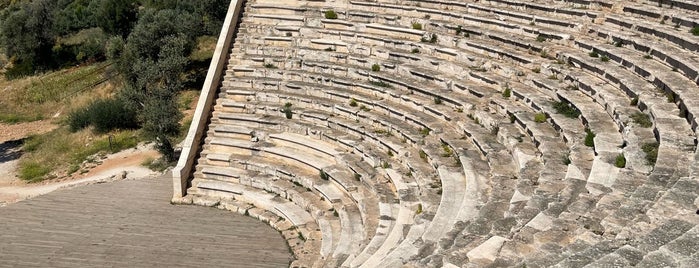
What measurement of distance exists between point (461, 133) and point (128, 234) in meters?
8.07

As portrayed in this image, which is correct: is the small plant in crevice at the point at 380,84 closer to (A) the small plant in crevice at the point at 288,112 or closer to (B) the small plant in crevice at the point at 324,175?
(A) the small plant in crevice at the point at 288,112

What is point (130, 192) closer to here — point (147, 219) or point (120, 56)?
point (147, 219)

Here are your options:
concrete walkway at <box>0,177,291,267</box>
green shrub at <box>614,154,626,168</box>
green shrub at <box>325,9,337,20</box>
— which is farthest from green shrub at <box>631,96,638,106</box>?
green shrub at <box>325,9,337,20</box>

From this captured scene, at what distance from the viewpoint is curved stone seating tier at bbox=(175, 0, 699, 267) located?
748cm

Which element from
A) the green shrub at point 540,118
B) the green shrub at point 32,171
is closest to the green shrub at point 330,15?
the green shrub at point 540,118

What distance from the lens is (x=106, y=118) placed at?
2302 centimetres

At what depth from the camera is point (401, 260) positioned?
28.5 ft

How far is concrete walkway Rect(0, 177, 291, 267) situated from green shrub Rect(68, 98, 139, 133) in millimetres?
6495

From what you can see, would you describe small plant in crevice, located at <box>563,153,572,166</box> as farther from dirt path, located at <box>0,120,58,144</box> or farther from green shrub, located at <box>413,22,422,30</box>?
dirt path, located at <box>0,120,58,144</box>

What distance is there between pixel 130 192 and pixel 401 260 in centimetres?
1051

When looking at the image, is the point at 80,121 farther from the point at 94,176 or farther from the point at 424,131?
the point at 424,131

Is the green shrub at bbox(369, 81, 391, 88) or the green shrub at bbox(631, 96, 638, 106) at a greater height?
the green shrub at bbox(631, 96, 638, 106)

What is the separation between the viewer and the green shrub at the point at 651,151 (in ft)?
29.2

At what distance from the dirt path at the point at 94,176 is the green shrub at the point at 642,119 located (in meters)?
13.4
